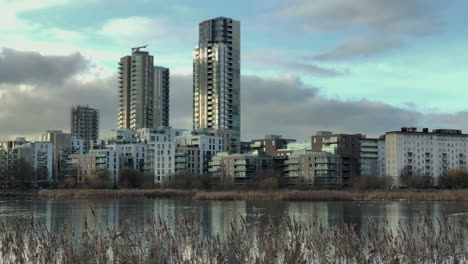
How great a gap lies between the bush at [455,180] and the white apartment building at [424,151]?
69.5 feet

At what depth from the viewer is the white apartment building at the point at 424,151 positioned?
16475cm

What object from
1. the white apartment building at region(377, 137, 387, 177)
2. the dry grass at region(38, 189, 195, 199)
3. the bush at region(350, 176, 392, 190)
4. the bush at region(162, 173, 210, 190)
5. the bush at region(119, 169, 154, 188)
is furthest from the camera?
the white apartment building at region(377, 137, 387, 177)

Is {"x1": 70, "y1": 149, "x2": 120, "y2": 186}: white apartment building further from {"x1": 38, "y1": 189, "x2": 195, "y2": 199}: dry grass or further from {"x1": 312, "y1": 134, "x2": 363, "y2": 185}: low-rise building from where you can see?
{"x1": 38, "y1": 189, "x2": 195, "y2": 199}: dry grass

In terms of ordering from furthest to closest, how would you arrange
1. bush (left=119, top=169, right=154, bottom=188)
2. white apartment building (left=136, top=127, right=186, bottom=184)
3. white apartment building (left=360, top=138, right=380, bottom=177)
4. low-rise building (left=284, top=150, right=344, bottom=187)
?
white apartment building (left=360, top=138, right=380, bottom=177), white apartment building (left=136, top=127, right=186, bottom=184), bush (left=119, top=169, right=154, bottom=188), low-rise building (left=284, top=150, right=344, bottom=187)

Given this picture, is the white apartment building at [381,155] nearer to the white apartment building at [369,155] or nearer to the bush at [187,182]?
the white apartment building at [369,155]

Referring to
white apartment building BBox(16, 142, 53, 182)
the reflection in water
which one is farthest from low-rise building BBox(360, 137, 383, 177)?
the reflection in water

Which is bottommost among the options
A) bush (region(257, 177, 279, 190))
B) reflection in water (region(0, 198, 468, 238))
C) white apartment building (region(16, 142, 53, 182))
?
reflection in water (region(0, 198, 468, 238))

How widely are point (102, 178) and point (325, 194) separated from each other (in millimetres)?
71602

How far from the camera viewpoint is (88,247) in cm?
1728

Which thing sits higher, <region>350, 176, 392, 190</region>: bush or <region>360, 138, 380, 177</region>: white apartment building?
<region>360, 138, 380, 177</region>: white apartment building

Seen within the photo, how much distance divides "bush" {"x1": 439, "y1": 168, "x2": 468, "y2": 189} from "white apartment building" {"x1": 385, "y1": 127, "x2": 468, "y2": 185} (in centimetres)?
2119

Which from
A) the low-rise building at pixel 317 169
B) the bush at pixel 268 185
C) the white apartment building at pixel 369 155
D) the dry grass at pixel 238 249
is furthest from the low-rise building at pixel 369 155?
the dry grass at pixel 238 249

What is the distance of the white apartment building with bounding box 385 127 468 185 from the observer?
541ft

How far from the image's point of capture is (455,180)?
136 meters
